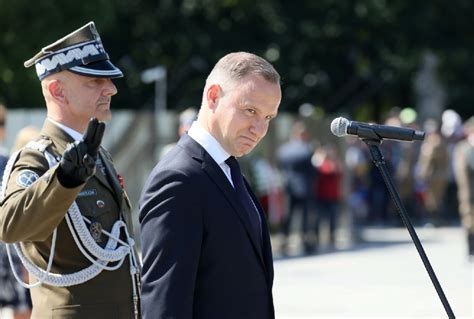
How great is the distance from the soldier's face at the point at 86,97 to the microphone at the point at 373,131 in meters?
0.86

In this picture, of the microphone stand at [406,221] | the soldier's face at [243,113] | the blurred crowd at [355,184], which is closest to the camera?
the soldier's face at [243,113]

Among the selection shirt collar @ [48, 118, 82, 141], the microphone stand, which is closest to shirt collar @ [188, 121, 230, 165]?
the microphone stand

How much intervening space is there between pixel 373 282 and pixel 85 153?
10.3 meters

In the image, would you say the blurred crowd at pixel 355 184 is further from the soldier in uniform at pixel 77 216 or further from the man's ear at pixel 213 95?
the man's ear at pixel 213 95

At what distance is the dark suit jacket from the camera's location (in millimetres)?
3748

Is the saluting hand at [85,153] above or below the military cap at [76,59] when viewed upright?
below

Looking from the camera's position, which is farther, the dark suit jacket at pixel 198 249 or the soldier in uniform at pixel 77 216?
the soldier in uniform at pixel 77 216

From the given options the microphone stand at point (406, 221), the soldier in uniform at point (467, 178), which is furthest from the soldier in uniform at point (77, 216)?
the soldier in uniform at point (467, 178)

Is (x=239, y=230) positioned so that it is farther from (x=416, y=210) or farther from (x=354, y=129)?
(x=416, y=210)

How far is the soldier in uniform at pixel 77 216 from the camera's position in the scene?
14.3 ft

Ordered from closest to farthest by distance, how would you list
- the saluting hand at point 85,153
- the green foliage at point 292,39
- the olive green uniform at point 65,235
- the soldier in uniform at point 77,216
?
the saluting hand at point 85,153
the olive green uniform at point 65,235
the soldier in uniform at point 77,216
the green foliage at point 292,39

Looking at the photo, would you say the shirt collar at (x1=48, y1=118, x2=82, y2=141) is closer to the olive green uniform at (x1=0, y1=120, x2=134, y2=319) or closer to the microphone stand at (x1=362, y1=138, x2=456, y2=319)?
the olive green uniform at (x1=0, y1=120, x2=134, y2=319)

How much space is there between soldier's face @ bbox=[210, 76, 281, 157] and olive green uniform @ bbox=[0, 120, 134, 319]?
0.61 metres

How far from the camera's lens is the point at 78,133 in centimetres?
460
